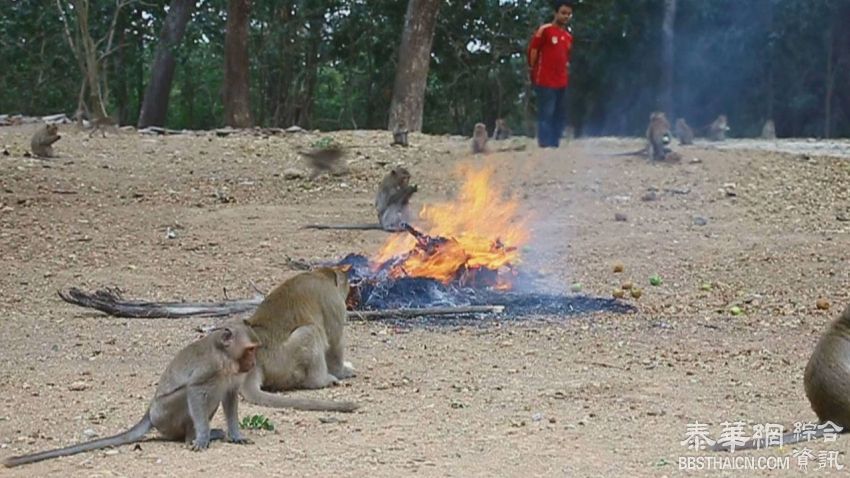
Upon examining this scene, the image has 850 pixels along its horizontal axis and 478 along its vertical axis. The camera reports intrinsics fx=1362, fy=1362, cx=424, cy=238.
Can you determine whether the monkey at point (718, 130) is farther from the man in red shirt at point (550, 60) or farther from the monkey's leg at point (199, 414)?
the monkey's leg at point (199, 414)

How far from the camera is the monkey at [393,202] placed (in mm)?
13977

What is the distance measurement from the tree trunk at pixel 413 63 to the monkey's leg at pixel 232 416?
671 inches

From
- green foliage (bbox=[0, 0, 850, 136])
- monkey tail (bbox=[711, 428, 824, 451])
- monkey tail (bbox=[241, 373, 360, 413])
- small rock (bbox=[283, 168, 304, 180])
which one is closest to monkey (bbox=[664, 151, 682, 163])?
small rock (bbox=[283, 168, 304, 180])

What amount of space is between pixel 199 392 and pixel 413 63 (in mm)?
17608

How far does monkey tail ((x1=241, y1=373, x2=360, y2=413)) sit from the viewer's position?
7.13 metres

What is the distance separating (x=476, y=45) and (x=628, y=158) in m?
14.2

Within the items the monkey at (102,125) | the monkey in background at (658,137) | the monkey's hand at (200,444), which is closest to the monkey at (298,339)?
the monkey's hand at (200,444)

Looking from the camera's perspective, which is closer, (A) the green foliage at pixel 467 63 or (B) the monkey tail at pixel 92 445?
(B) the monkey tail at pixel 92 445

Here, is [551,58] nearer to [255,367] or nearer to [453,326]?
[453,326]

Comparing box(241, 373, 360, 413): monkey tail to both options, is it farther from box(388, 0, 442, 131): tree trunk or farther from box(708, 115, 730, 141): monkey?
box(708, 115, 730, 141): monkey

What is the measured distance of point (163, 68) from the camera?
A: 27359mm

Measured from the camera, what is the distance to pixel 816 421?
6766mm

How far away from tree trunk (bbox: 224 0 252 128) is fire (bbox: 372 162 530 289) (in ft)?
32.5

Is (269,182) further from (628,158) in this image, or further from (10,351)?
(10,351)
